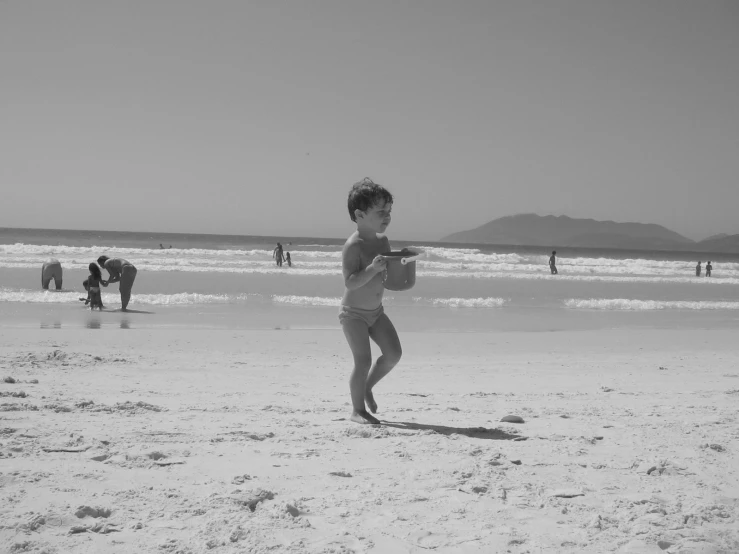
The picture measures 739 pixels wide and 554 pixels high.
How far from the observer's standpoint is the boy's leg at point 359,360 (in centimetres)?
475

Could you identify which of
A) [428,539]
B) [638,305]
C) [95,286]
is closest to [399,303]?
[638,305]

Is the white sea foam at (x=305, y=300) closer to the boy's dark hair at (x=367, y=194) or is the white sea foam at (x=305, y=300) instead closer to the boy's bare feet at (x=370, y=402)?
the boy's bare feet at (x=370, y=402)

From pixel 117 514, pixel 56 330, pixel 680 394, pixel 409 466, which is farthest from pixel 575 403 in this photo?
pixel 56 330

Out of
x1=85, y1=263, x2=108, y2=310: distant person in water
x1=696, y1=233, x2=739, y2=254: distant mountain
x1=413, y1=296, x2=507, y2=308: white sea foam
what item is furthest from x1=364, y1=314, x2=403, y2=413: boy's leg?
x1=696, y1=233, x2=739, y2=254: distant mountain

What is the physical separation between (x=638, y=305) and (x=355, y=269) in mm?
16806

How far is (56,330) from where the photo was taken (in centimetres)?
1066

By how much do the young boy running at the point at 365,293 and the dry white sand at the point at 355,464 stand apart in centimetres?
36

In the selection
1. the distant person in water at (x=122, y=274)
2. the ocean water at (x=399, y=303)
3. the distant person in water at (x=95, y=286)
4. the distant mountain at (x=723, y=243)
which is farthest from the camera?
the distant mountain at (x=723, y=243)

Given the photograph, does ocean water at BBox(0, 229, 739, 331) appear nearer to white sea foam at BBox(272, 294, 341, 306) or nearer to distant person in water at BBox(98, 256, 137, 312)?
white sea foam at BBox(272, 294, 341, 306)

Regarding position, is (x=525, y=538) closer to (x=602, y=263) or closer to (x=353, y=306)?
(x=353, y=306)

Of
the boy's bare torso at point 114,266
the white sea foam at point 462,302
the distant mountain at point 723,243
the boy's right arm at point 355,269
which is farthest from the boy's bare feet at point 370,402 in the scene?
the distant mountain at point 723,243

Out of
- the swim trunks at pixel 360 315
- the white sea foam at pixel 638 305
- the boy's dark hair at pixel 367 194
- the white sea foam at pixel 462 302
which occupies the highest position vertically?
the boy's dark hair at pixel 367 194

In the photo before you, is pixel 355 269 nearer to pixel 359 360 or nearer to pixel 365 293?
pixel 365 293

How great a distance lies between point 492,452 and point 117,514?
213 centimetres
